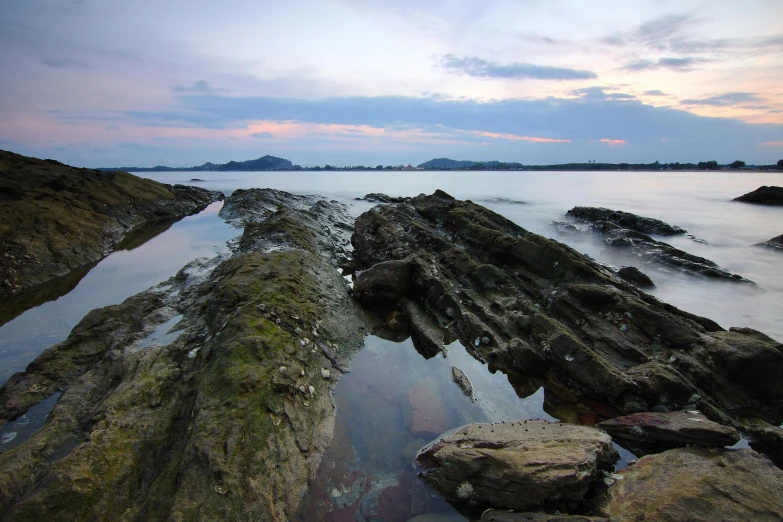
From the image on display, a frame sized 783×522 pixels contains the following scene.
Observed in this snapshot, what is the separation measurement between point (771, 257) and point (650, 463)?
2646cm

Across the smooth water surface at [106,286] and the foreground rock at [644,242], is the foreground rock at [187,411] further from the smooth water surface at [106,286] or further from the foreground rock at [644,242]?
the foreground rock at [644,242]

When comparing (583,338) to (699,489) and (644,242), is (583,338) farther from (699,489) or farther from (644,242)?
(644,242)

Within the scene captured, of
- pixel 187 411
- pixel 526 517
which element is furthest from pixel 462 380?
pixel 187 411

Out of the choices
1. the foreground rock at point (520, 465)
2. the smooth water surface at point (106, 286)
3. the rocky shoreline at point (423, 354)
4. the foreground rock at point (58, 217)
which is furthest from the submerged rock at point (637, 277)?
the foreground rock at point (58, 217)

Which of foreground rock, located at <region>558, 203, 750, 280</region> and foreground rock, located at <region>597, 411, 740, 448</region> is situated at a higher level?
foreground rock, located at <region>558, 203, 750, 280</region>

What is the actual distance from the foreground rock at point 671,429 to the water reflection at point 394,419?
48.8 inches

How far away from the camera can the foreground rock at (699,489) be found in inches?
159

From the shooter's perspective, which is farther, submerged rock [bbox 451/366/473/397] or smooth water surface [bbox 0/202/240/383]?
smooth water surface [bbox 0/202/240/383]

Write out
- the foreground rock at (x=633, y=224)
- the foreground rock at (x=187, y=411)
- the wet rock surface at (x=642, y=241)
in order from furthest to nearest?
the foreground rock at (x=633, y=224) < the wet rock surface at (x=642, y=241) < the foreground rock at (x=187, y=411)

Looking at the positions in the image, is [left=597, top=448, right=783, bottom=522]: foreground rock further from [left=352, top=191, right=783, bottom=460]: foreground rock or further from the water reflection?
the water reflection

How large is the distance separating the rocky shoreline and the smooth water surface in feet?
5.07

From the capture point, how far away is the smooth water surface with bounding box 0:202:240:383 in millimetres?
8648

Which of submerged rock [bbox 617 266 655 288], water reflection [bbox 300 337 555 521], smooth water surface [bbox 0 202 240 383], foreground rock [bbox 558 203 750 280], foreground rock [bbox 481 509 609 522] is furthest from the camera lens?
foreground rock [bbox 558 203 750 280]

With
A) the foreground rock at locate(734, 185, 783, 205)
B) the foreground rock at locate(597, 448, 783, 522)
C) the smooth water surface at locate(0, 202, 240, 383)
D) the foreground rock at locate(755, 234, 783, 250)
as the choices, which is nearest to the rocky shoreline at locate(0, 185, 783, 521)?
the foreground rock at locate(597, 448, 783, 522)
